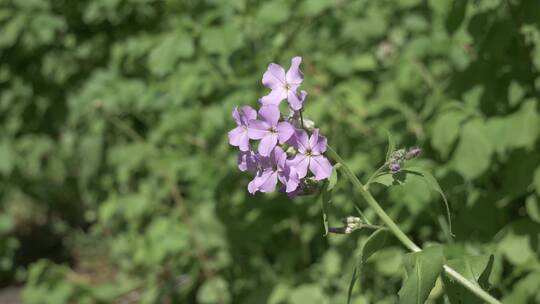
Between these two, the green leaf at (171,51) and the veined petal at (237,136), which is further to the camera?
the green leaf at (171,51)

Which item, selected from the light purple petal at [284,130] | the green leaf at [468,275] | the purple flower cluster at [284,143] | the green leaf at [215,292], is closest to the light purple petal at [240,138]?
the purple flower cluster at [284,143]

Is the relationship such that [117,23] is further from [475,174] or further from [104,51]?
[475,174]

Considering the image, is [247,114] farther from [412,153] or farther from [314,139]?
[412,153]

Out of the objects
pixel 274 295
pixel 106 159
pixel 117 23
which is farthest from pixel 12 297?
pixel 274 295

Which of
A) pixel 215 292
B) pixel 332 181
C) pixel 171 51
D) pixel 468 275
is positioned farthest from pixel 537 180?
pixel 215 292

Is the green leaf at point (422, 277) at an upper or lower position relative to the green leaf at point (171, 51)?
lower

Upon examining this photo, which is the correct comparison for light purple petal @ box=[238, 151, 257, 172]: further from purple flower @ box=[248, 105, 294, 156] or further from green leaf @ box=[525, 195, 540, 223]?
green leaf @ box=[525, 195, 540, 223]

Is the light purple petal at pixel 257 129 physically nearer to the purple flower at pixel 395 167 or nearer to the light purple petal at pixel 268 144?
the light purple petal at pixel 268 144
